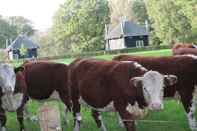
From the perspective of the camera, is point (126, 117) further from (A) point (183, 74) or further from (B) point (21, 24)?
(B) point (21, 24)

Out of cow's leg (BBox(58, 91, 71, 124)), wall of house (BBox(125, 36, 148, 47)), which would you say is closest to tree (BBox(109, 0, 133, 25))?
wall of house (BBox(125, 36, 148, 47))

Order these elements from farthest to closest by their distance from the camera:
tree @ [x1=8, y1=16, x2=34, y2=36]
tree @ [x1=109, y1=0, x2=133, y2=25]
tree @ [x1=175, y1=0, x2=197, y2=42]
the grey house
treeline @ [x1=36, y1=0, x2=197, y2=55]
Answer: tree @ [x1=8, y1=16, x2=34, y2=36]
tree @ [x1=109, y1=0, x2=133, y2=25]
the grey house
treeline @ [x1=36, y1=0, x2=197, y2=55]
tree @ [x1=175, y1=0, x2=197, y2=42]

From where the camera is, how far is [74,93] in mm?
10680

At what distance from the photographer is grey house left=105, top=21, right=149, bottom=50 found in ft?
289

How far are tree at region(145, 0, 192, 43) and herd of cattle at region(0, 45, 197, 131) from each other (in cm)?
6289

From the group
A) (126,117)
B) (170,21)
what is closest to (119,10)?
(170,21)

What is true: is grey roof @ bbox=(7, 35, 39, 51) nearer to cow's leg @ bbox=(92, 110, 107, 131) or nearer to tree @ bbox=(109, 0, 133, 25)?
tree @ bbox=(109, 0, 133, 25)

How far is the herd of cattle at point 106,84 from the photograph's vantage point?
885 centimetres

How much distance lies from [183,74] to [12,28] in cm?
9939

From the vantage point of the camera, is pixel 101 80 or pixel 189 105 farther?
pixel 189 105

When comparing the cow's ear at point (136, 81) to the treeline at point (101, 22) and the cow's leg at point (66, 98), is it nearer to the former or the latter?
the cow's leg at point (66, 98)

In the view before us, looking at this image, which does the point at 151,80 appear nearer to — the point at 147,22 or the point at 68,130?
the point at 68,130

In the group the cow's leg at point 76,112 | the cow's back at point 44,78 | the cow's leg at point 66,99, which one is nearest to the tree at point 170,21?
the cow's back at point 44,78

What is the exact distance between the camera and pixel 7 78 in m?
10.6
